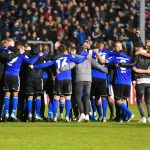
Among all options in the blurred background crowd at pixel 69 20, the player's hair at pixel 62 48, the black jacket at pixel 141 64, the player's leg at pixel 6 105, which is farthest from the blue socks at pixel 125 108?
the blurred background crowd at pixel 69 20

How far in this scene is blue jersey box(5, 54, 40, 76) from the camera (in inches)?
853

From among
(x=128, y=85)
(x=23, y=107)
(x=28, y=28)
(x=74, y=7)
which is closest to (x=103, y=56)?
(x=128, y=85)

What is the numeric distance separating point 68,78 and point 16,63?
1.38 metres

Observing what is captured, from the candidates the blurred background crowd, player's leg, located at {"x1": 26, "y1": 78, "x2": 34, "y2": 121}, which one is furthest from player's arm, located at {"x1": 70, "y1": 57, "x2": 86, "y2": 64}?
the blurred background crowd

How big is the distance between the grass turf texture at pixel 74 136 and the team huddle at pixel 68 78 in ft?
3.06

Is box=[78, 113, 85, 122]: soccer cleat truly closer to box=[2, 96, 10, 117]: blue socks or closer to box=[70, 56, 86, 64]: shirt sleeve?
box=[70, 56, 86, 64]: shirt sleeve

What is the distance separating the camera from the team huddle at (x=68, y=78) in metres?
21.5

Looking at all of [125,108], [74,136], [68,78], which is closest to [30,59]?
[68,78]

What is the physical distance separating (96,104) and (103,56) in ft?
4.45

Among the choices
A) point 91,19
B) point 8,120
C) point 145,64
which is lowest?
point 8,120

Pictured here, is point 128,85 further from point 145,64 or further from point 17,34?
point 17,34

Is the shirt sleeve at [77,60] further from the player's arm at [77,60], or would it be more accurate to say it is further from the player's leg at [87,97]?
the player's leg at [87,97]

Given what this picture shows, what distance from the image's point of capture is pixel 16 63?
21719 mm

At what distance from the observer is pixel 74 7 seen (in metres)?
36.3
